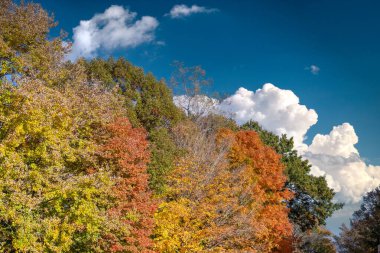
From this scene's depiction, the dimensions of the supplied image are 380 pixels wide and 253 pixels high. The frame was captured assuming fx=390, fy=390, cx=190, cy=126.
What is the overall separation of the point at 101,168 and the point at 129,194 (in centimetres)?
304

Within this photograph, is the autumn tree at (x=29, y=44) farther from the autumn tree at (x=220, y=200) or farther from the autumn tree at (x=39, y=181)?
the autumn tree at (x=220, y=200)

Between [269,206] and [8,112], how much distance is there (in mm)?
27671

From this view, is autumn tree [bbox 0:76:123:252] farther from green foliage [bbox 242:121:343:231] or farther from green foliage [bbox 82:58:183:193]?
green foliage [bbox 242:121:343:231]

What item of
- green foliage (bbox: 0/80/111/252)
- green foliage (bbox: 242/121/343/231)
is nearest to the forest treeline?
green foliage (bbox: 0/80/111/252)

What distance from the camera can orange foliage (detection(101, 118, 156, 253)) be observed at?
23438 mm

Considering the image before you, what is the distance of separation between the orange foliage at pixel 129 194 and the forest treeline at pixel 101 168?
3.3 inches

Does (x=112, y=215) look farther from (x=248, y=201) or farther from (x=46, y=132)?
(x=248, y=201)

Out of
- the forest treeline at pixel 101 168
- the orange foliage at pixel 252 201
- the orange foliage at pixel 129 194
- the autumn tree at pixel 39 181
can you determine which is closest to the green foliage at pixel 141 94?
the forest treeline at pixel 101 168

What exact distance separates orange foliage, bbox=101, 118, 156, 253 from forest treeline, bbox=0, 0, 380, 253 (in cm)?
8

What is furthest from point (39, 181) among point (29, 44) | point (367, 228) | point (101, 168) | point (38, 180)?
point (367, 228)

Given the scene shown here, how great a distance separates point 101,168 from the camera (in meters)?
22.6

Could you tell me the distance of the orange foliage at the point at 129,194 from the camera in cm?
2344

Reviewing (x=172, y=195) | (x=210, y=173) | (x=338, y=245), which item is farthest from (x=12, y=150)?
(x=338, y=245)

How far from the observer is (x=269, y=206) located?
3938 centimetres
